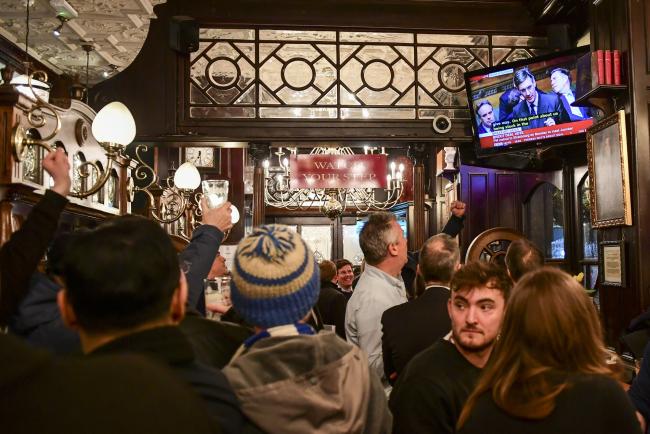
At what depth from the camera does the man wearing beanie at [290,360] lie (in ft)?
4.65

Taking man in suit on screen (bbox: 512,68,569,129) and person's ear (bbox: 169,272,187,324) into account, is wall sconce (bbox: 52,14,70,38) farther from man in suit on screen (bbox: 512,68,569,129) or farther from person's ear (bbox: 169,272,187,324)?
person's ear (bbox: 169,272,187,324)

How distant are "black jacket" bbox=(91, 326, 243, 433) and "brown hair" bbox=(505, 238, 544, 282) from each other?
2234mm

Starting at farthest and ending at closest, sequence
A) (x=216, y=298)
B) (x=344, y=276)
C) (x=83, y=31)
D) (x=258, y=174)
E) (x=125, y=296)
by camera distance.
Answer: (x=258, y=174), (x=83, y=31), (x=344, y=276), (x=216, y=298), (x=125, y=296)

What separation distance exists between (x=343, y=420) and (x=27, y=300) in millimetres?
1026

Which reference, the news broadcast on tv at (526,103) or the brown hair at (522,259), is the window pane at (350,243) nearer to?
the news broadcast on tv at (526,103)

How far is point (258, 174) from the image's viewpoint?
7547 millimetres

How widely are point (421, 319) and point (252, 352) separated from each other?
125cm

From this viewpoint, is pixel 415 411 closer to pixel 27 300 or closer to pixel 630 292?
pixel 27 300

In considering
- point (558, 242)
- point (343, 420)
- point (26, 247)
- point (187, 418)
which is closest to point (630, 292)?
point (558, 242)

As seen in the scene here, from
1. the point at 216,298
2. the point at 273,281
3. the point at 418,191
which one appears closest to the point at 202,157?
the point at 418,191

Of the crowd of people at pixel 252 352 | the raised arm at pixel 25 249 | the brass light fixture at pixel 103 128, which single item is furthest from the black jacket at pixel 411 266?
the raised arm at pixel 25 249

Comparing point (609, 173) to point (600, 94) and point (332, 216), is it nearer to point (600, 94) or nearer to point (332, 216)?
point (600, 94)

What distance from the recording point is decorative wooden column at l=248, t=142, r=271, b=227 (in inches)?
273

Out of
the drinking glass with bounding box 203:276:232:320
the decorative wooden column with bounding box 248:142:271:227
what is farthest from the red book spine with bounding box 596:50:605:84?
the decorative wooden column with bounding box 248:142:271:227
